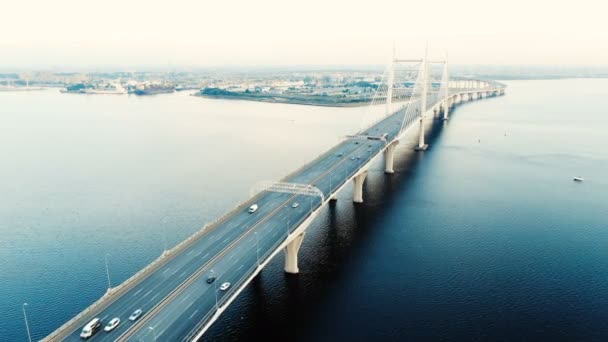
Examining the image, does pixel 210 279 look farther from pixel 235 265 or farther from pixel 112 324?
pixel 112 324

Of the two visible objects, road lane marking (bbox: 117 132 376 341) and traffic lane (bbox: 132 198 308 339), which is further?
traffic lane (bbox: 132 198 308 339)

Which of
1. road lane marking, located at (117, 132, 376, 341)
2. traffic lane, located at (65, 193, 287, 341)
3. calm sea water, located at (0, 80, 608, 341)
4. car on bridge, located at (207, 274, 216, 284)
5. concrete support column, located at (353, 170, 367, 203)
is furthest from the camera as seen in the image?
concrete support column, located at (353, 170, 367, 203)

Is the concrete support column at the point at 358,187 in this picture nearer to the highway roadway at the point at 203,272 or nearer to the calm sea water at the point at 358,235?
the calm sea water at the point at 358,235

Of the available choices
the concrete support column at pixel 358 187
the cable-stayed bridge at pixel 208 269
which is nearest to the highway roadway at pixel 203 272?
the cable-stayed bridge at pixel 208 269

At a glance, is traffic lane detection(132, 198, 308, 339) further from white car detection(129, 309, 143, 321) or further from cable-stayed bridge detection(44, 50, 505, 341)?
white car detection(129, 309, 143, 321)

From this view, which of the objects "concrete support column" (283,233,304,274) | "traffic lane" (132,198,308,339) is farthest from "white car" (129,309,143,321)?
"concrete support column" (283,233,304,274)

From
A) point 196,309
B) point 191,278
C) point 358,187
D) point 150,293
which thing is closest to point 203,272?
point 191,278
